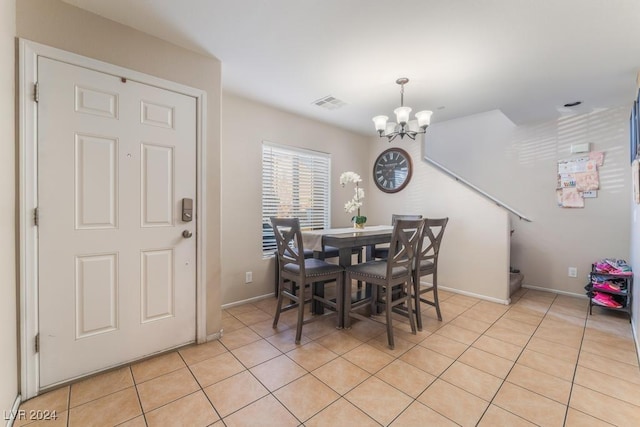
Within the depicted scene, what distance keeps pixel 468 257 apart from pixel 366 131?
2428 mm

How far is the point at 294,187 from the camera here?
12.3ft

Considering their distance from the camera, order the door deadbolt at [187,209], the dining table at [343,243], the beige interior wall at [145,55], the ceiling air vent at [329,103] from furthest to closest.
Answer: the ceiling air vent at [329,103]
the dining table at [343,243]
the door deadbolt at [187,209]
the beige interior wall at [145,55]

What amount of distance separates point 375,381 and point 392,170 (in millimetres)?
3278

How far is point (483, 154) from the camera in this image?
423cm

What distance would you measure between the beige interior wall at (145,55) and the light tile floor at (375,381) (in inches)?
23.5

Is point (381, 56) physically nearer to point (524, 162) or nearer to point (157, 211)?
point (157, 211)

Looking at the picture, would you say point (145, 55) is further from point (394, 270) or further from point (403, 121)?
point (394, 270)

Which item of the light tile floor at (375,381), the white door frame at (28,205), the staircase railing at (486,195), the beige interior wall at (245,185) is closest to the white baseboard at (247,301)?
the beige interior wall at (245,185)

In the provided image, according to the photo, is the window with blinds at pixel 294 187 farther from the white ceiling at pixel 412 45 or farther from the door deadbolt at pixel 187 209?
the door deadbolt at pixel 187 209

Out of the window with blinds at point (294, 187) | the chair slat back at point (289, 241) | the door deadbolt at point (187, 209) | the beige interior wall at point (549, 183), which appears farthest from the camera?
the window with blinds at point (294, 187)

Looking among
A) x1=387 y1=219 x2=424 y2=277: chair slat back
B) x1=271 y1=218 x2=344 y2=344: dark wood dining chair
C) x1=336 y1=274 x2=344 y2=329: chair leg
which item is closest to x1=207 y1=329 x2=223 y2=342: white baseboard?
x1=271 y1=218 x2=344 y2=344: dark wood dining chair

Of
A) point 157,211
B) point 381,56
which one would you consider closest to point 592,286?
point 381,56

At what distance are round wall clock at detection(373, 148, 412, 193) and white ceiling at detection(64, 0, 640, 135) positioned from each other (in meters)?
1.17

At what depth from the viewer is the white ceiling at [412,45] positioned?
171cm
